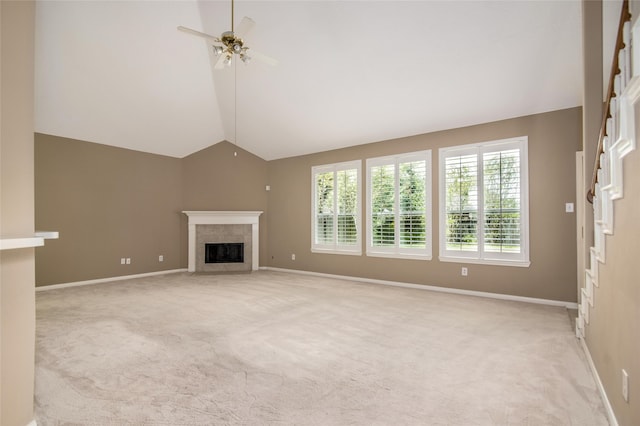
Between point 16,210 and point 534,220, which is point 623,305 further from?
point 534,220

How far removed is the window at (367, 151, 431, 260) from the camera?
5785 mm

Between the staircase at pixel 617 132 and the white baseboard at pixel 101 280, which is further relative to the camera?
the white baseboard at pixel 101 280

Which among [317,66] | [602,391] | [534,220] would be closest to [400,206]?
[534,220]

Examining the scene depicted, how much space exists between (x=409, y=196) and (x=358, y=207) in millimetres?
1149

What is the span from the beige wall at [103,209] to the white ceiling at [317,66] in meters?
0.41

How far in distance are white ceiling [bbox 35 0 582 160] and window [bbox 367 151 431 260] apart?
564mm

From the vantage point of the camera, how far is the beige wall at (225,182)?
7.86m

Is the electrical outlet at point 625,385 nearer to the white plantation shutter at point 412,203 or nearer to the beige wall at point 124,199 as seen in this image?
the white plantation shutter at point 412,203

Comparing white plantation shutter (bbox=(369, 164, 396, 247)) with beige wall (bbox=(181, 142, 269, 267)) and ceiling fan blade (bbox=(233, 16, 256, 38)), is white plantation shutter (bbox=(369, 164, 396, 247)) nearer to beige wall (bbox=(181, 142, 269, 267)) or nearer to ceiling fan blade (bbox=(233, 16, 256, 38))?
beige wall (bbox=(181, 142, 269, 267))

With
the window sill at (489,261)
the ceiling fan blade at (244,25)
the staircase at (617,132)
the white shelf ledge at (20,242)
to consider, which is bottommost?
the window sill at (489,261)

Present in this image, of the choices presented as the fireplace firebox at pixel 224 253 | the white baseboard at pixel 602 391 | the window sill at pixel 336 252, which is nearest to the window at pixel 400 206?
the window sill at pixel 336 252

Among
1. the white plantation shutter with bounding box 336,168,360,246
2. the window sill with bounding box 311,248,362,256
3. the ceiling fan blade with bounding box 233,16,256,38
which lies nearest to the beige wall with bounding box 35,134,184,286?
the window sill with bounding box 311,248,362,256

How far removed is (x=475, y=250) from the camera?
524 cm

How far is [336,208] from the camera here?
712cm
